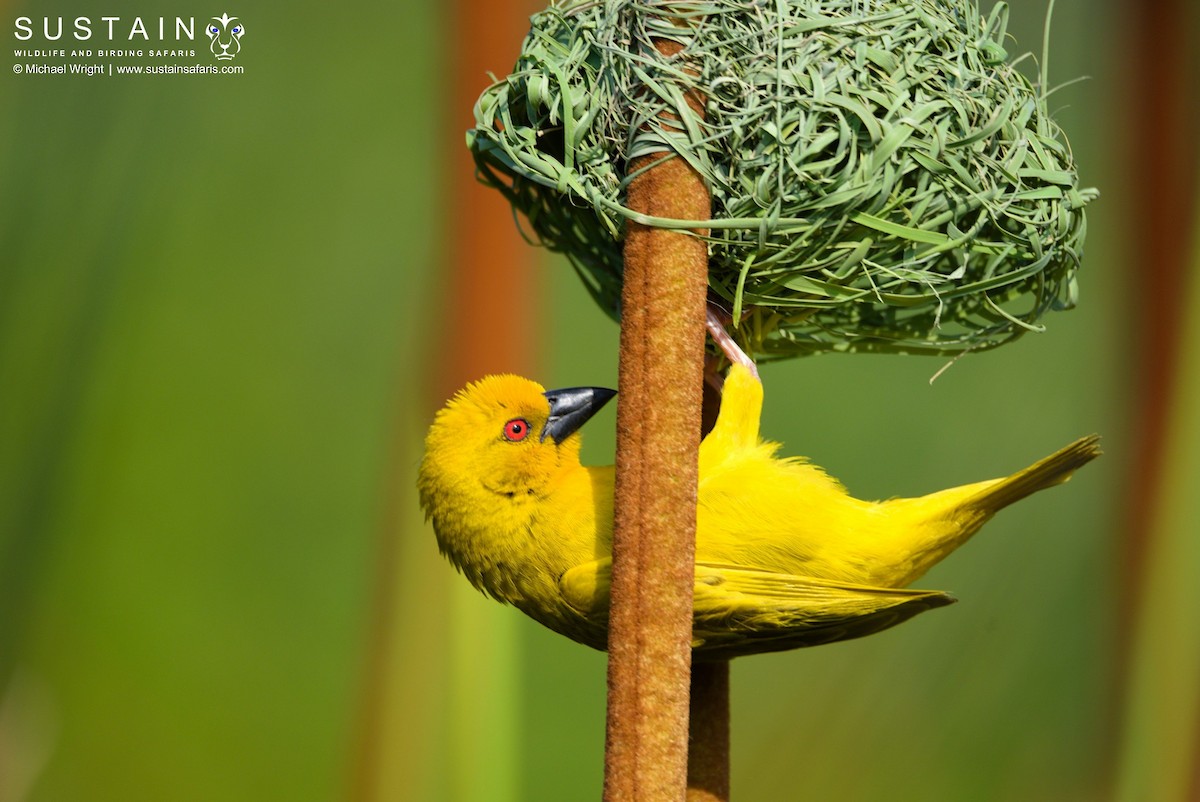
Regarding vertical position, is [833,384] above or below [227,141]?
below

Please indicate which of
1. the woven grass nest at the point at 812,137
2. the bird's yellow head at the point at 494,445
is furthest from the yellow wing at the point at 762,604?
the woven grass nest at the point at 812,137

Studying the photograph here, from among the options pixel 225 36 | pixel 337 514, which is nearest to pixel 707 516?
pixel 337 514

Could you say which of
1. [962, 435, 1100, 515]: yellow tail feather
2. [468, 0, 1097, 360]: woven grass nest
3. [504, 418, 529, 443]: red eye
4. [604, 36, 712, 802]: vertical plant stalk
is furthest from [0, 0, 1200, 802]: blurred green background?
[604, 36, 712, 802]: vertical plant stalk

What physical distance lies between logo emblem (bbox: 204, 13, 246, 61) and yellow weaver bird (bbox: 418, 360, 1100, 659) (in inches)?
52.5

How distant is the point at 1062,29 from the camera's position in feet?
7.98

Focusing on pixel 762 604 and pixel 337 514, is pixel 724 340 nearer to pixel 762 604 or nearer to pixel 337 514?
pixel 762 604

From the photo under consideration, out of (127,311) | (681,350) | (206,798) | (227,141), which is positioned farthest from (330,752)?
(681,350)

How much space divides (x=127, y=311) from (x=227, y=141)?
439mm

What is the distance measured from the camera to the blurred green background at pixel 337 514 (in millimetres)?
2361

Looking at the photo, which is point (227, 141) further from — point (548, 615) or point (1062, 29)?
point (1062, 29)

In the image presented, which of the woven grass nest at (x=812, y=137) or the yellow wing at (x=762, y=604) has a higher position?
the woven grass nest at (x=812, y=137)

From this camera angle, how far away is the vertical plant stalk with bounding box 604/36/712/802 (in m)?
1.09

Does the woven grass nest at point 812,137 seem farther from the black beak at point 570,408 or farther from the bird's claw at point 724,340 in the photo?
the black beak at point 570,408

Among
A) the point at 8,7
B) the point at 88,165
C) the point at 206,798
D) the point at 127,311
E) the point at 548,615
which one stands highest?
the point at 8,7
